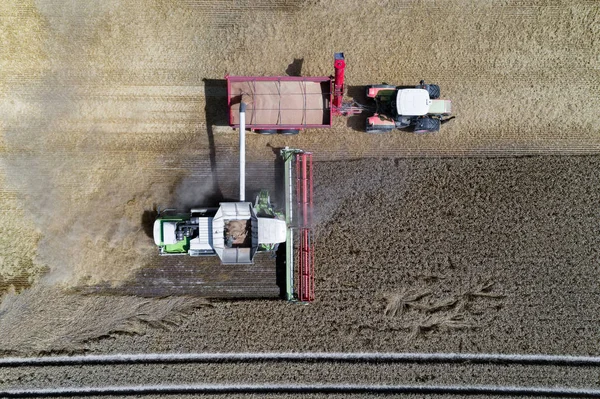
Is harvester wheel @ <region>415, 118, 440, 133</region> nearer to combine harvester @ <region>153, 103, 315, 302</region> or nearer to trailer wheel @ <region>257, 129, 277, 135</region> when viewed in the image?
combine harvester @ <region>153, 103, 315, 302</region>

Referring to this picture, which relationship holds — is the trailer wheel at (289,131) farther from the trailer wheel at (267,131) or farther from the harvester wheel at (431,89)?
the harvester wheel at (431,89)

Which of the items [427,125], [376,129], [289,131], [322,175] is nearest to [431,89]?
[427,125]

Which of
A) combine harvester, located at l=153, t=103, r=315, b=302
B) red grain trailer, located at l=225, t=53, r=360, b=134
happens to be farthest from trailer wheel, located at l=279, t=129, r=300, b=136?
combine harvester, located at l=153, t=103, r=315, b=302

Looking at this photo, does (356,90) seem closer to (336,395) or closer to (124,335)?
(336,395)

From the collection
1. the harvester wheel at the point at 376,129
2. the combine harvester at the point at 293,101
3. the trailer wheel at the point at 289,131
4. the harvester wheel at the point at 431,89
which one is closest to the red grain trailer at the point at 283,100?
the combine harvester at the point at 293,101

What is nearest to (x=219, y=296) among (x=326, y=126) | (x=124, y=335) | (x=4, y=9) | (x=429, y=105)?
(x=124, y=335)
